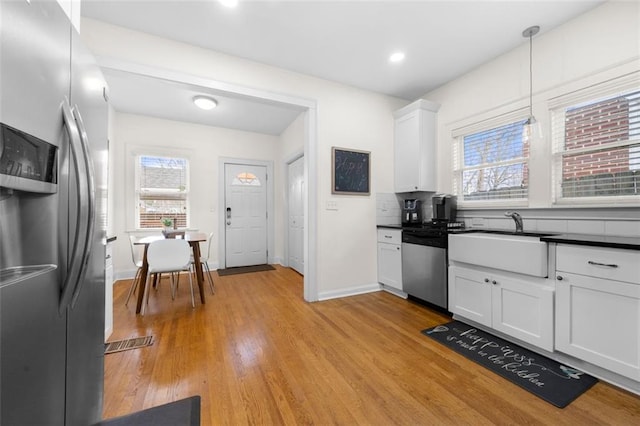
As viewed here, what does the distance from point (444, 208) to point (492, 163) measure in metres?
0.70

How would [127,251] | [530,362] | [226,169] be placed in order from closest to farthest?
1. [530,362]
2. [127,251]
3. [226,169]

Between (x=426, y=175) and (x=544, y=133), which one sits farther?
(x=426, y=175)

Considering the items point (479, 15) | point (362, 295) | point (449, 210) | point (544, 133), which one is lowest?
point (362, 295)

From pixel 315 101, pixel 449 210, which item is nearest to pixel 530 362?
pixel 449 210

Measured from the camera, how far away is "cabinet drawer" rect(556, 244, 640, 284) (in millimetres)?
1455

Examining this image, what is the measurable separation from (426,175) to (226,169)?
3.54 metres

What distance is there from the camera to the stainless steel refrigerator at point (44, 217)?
588 mm

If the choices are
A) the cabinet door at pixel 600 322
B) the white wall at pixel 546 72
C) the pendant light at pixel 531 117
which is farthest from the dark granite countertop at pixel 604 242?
the pendant light at pixel 531 117

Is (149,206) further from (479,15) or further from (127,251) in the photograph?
(479,15)

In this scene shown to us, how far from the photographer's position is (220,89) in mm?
2604

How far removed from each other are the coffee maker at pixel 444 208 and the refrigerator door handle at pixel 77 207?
3.10 meters

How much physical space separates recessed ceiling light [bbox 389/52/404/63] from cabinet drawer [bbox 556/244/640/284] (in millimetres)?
2283

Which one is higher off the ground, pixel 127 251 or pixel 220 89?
pixel 220 89

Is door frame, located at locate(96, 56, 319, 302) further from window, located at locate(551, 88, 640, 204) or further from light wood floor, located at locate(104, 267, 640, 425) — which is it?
window, located at locate(551, 88, 640, 204)
